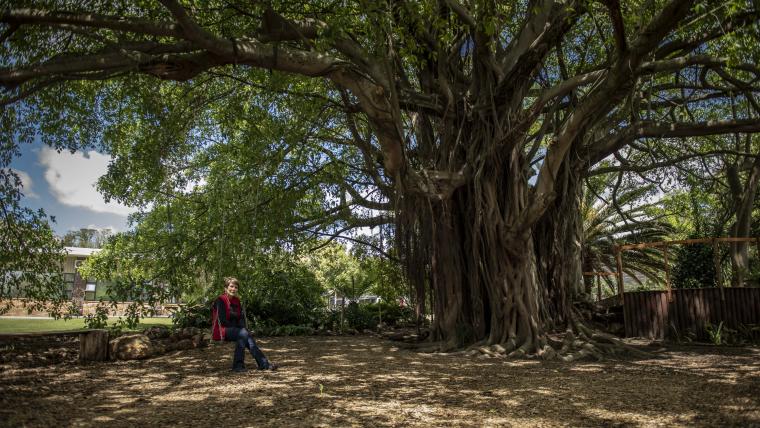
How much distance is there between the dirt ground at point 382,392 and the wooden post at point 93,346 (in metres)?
0.20

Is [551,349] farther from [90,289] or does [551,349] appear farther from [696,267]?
[90,289]

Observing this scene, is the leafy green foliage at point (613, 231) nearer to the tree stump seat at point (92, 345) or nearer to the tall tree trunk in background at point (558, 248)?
the tall tree trunk in background at point (558, 248)

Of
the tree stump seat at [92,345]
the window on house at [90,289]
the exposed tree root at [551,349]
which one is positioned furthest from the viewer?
the window on house at [90,289]

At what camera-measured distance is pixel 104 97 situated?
357 inches

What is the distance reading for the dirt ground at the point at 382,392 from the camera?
3.72m

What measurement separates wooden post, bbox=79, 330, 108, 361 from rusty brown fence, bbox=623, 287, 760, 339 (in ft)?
29.3

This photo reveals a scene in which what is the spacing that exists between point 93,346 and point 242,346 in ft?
7.54

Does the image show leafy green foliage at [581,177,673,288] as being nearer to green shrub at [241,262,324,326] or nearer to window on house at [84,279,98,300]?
green shrub at [241,262,324,326]

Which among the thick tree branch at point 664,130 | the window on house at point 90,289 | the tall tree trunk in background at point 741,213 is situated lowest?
the window on house at point 90,289

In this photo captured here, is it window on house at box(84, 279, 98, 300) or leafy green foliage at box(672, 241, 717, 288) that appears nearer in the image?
leafy green foliage at box(672, 241, 717, 288)

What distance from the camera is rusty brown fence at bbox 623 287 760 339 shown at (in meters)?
9.20

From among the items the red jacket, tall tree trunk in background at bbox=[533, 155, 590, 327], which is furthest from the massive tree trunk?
the red jacket

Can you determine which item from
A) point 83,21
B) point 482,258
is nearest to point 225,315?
point 83,21

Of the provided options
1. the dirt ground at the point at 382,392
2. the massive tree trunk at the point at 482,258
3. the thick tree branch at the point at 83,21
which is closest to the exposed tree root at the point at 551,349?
the massive tree trunk at the point at 482,258
